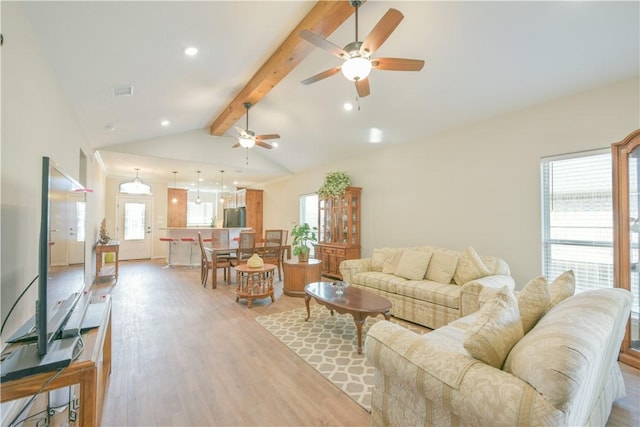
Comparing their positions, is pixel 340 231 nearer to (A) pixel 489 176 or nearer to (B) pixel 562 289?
(A) pixel 489 176

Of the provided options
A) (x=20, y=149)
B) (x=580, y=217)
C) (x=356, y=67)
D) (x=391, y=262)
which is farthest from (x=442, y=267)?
(x=20, y=149)

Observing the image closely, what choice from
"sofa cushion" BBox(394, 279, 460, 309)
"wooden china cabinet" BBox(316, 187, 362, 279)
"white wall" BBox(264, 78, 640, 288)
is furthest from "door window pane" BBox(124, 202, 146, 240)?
"sofa cushion" BBox(394, 279, 460, 309)

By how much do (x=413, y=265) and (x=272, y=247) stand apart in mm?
2866

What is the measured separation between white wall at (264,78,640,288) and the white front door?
7354mm

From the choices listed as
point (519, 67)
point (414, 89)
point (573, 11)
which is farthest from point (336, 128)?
point (573, 11)

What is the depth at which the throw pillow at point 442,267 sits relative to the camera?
3.64 m

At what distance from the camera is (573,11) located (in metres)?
2.30

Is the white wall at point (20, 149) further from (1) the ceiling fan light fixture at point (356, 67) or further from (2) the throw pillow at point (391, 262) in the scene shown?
(2) the throw pillow at point (391, 262)

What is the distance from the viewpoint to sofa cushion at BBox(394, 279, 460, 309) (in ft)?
10.4

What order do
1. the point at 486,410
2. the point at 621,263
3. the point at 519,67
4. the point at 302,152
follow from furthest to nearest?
the point at 302,152 < the point at 519,67 < the point at 621,263 < the point at 486,410

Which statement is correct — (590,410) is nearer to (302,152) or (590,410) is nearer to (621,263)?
(621,263)

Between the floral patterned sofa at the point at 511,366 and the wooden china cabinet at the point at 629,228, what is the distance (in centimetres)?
110

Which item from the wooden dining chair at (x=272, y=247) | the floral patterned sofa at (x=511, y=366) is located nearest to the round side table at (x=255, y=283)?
the wooden dining chair at (x=272, y=247)

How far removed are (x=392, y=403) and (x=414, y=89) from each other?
354 centimetres
